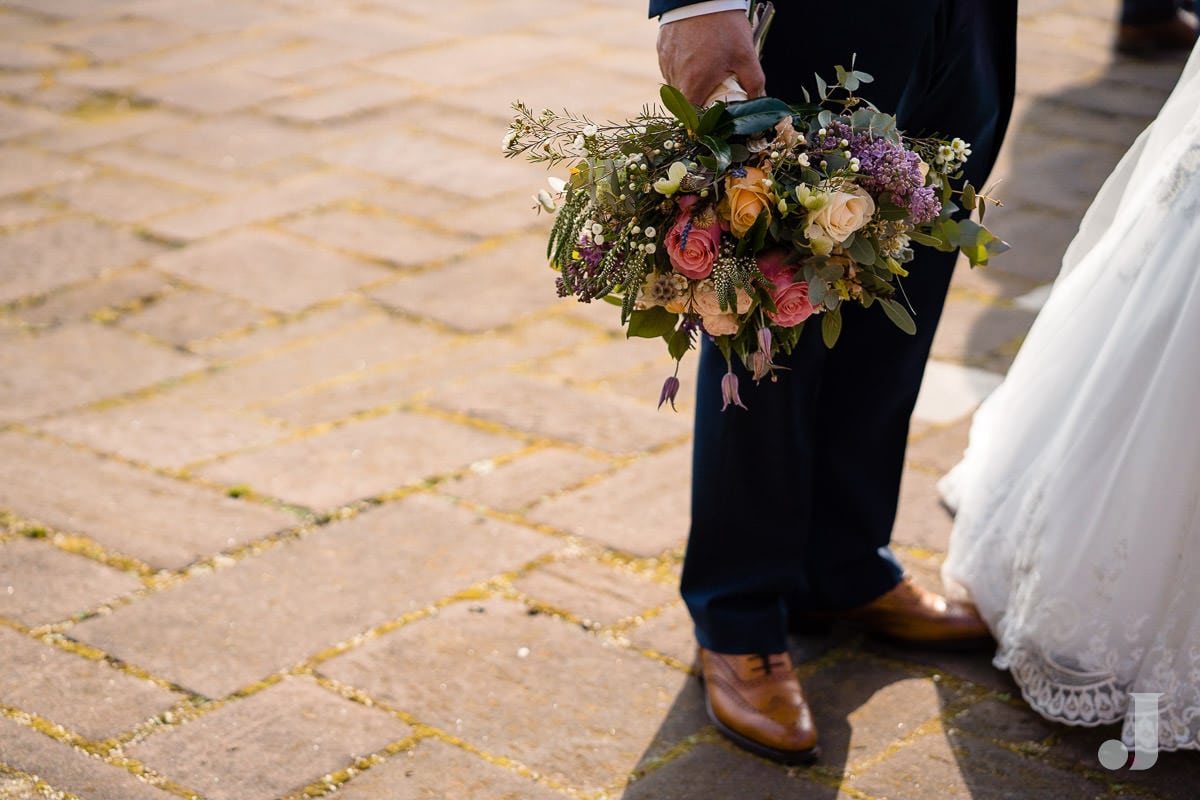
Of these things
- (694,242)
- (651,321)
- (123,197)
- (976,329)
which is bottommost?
(123,197)

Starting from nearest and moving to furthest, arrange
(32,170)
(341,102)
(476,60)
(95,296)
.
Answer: (95,296) → (32,170) → (341,102) → (476,60)

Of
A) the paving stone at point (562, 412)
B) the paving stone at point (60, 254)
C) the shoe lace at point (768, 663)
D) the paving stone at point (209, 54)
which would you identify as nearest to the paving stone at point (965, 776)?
the shoe lace at point (768, 663)

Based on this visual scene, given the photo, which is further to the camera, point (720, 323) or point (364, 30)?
point (364, 30)

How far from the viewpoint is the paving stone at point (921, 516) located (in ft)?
8.90

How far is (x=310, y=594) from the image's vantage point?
2.52m

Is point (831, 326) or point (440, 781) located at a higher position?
point (831, 326)

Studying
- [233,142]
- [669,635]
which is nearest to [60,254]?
[233,142]

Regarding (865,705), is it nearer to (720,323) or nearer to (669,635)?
(669,635)

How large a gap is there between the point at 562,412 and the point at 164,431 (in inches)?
35.1

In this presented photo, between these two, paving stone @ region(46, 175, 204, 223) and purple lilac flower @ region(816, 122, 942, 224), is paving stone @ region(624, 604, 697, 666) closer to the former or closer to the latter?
purple lilac flower @ region(816, 122, 942, 224)

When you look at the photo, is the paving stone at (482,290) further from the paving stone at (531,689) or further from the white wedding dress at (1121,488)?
the white wedding dress at (1121,488)

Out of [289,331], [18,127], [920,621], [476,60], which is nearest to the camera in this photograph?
[920,621]

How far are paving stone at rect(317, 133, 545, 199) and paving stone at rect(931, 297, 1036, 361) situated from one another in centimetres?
151

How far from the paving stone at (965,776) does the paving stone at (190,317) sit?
218 cm
